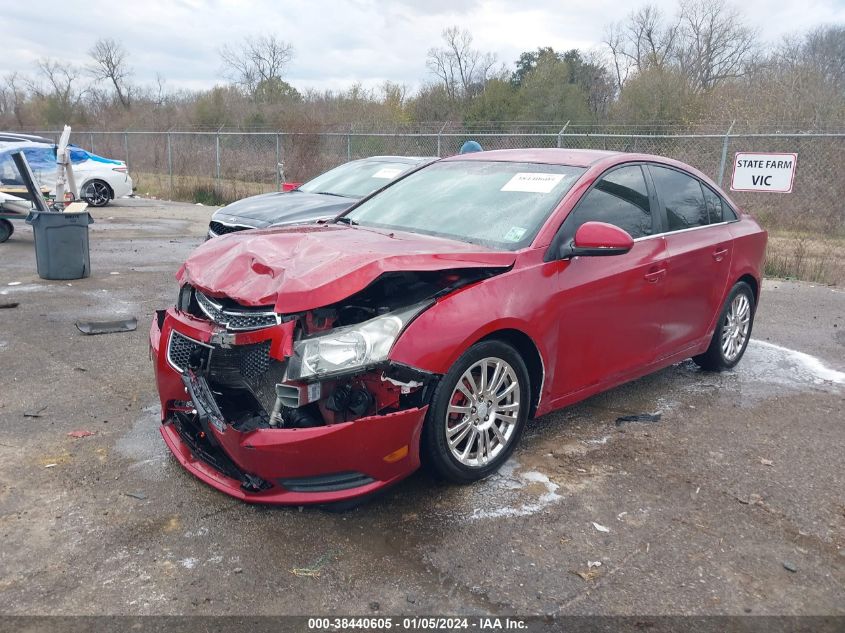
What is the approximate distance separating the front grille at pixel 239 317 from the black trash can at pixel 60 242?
19.4 feet

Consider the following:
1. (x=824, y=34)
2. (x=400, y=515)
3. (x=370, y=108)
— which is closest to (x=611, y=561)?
(x=400, y=515)

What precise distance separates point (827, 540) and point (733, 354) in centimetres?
266

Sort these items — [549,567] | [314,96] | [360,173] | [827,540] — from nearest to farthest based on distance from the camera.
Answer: [549,567]
[827,540]
[360,173]
[314,96]

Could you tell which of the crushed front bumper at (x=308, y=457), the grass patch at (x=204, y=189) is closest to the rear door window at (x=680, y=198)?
the crushed front bumper at (x=308, y=457)

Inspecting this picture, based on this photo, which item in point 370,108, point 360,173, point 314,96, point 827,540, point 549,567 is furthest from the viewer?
point 314,96

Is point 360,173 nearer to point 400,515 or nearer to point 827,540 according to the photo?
point 400,515

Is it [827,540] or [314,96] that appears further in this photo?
[314,96]

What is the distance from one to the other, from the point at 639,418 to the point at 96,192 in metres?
17.0

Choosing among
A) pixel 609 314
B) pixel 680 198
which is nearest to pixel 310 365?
pixel 609 314

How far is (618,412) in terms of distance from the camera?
187 inches

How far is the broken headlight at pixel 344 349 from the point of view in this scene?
3031mm

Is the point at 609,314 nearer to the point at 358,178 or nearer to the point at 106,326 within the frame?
the point at 106,326

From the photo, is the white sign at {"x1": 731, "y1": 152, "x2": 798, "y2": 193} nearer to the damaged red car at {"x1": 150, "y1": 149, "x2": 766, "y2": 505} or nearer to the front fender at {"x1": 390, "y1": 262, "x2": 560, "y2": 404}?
the damaged red car at {"x1": 150, "y1": 149, "x2": 766, "y2": 505}

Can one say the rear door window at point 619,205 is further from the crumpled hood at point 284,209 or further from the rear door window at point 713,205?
the crumpled hood at point 284,209
